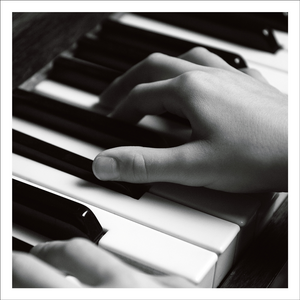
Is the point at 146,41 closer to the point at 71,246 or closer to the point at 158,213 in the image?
the point at 158,213

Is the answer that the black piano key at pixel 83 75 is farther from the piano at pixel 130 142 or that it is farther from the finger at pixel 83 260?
the finger at pixel 83 260

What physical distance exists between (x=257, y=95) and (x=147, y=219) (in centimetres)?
38

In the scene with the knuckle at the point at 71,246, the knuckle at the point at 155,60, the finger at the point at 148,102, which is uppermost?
the knuckle at the point at 155,60

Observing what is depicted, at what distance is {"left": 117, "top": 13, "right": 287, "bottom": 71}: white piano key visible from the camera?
151 cm

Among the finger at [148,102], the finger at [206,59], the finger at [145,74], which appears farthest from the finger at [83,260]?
the finger at [206,59]

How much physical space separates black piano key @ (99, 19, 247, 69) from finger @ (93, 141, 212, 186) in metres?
0.49

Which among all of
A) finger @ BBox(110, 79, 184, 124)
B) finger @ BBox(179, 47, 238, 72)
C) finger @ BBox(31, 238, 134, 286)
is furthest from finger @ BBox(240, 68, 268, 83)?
finger @ BBox(31, 238, 134, 286)

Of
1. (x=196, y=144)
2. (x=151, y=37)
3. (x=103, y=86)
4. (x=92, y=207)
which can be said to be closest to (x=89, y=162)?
(x=92, y=207)

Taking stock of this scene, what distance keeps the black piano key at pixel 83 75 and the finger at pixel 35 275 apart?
0.65 m

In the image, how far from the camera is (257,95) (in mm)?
1159

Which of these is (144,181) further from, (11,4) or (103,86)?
(11,4)

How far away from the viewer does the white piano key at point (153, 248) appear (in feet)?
2.99

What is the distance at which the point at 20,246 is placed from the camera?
37.6 inches

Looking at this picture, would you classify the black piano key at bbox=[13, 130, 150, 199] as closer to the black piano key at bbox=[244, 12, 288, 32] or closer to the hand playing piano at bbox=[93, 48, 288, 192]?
the hand playing piano at bbox=[93, 48, 288, 192]
